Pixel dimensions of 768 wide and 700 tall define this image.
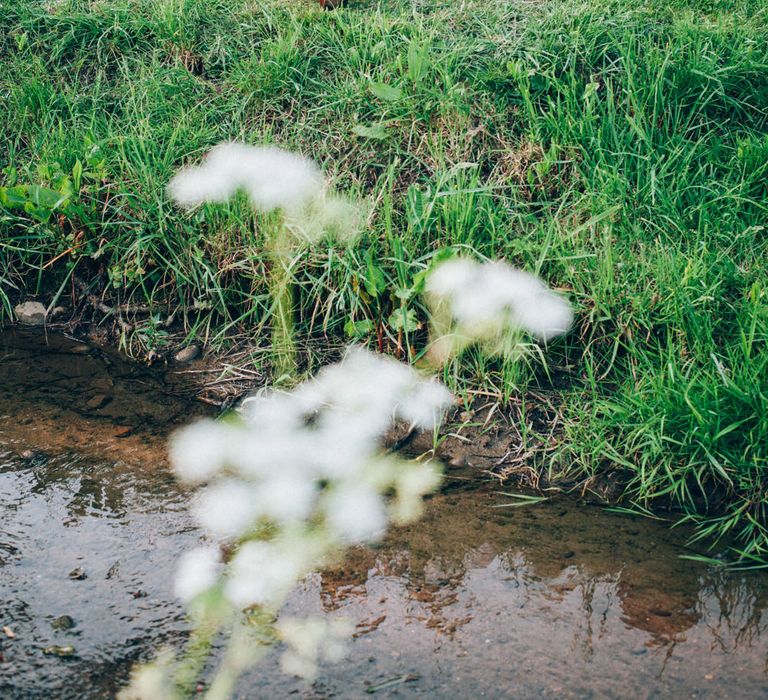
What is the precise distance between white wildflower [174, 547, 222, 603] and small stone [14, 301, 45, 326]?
1.29 m

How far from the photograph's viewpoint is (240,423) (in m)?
2.21

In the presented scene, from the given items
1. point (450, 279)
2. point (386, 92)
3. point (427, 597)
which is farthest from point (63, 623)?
point (386, 92)

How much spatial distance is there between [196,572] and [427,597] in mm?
500

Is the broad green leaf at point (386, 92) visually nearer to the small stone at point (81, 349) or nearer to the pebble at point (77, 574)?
the small stone at point (81, 349)

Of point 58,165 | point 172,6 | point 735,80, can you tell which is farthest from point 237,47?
point 735,80

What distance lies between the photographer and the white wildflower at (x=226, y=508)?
179 cm

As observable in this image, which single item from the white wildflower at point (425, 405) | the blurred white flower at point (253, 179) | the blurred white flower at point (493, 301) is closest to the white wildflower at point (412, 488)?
the white wildflower at point (425, 405)

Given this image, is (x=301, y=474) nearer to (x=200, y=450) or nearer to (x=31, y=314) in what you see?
(x=200, y=450)

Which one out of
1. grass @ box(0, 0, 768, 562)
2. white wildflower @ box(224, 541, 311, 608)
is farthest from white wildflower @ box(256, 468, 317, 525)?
grass @ box(0, 0, 768, 562)

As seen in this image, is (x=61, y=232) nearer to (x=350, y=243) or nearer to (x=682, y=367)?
(x=350, y=243)

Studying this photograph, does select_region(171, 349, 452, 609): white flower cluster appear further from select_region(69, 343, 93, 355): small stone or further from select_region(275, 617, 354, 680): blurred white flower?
select_region(69, 343, 93, 355): small stone

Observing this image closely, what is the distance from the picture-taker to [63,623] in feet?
4.87

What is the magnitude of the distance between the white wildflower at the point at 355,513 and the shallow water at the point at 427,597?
0.05 metres

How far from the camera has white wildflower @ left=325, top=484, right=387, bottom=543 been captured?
1.78 metres
